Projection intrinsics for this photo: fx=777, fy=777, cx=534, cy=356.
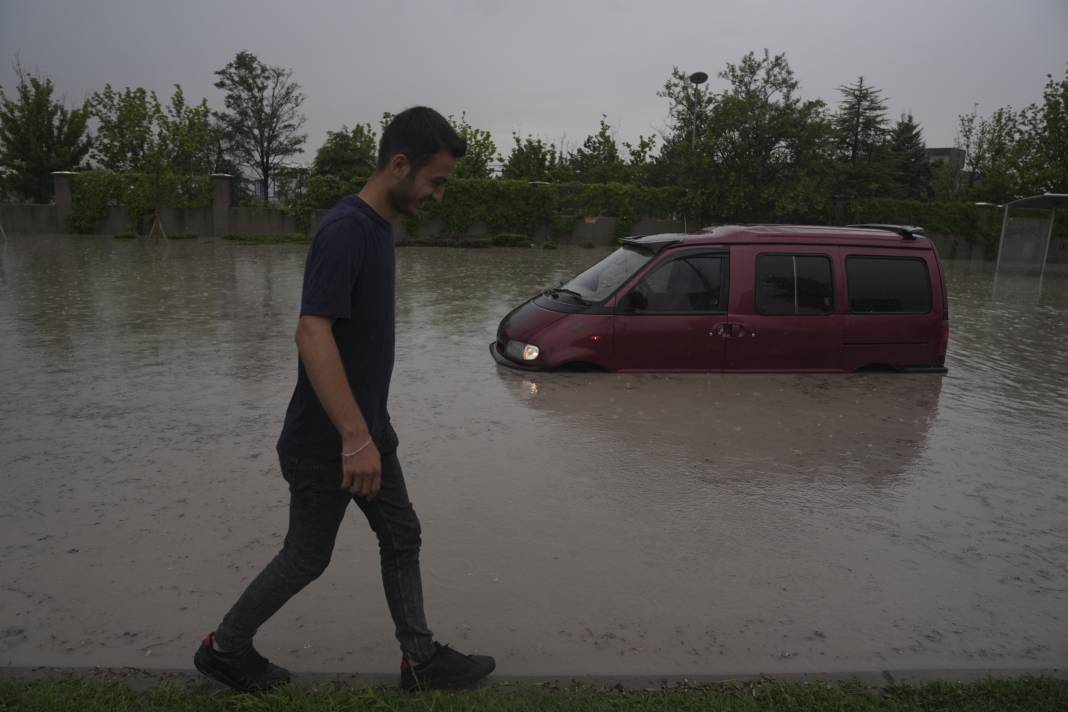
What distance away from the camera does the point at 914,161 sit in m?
52.8

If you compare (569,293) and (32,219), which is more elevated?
(569,293)

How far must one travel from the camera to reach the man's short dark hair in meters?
2.64

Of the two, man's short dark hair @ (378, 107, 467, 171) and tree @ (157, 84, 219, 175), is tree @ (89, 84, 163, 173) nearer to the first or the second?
tree @ (157, 84, 219, 175)

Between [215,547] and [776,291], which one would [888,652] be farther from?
[776,291]

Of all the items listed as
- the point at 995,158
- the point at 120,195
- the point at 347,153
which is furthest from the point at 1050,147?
the point at 120,195

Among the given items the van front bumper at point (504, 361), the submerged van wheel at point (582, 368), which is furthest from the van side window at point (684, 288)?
the van front bumper at point (504, 361)

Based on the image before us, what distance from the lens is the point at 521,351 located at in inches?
323

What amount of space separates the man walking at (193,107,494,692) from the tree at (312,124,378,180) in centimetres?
3643

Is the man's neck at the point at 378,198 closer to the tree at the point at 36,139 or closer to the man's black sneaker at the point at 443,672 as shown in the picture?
the man's black sneaker at the point at 443,672

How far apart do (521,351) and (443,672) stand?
549 centimetres

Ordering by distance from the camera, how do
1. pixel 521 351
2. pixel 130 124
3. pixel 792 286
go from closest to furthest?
pixel 792 286 < pixel 521 351 < pixel 130 124

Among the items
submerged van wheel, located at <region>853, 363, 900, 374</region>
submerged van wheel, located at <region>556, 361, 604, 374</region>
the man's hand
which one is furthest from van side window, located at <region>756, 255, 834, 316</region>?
the man's hand

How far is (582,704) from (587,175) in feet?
138

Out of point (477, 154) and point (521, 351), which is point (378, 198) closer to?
point (521, 351)
